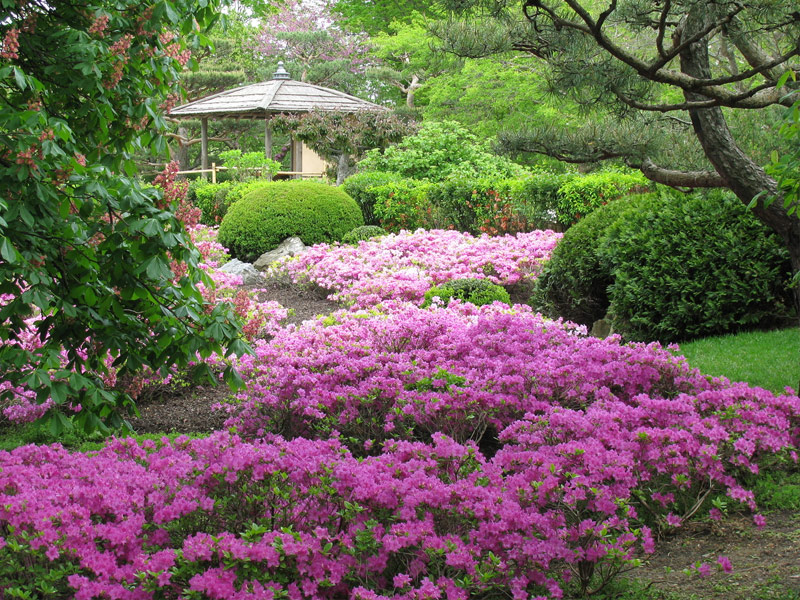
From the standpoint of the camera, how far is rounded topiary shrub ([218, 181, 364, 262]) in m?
13.2

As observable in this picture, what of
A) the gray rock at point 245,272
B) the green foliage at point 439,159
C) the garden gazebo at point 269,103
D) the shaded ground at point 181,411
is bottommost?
the gray rock at point 245,272

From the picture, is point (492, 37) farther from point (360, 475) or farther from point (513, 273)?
point (513, 273)

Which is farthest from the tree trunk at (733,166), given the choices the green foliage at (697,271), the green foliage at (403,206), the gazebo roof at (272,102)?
the gazebo roof at (272,102)

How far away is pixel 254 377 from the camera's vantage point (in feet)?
17.1

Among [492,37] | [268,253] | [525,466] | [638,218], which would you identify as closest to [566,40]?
[492,37]

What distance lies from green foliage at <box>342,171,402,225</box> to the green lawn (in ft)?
32.4

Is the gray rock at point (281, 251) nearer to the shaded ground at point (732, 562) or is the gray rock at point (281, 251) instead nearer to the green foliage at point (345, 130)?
the green foliage at point (345, 130)

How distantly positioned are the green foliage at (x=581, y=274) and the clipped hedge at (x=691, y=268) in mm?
249

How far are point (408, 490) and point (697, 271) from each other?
4023mm

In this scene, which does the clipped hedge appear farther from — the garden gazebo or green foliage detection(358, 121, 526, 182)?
the garden gazebo

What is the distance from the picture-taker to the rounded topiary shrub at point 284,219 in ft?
43.4

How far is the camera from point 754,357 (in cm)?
523

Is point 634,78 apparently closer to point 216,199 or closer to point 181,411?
point 181,411

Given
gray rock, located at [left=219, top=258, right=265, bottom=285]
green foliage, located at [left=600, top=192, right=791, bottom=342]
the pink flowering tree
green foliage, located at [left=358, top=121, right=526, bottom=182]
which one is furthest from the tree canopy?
the pink flowering tree
